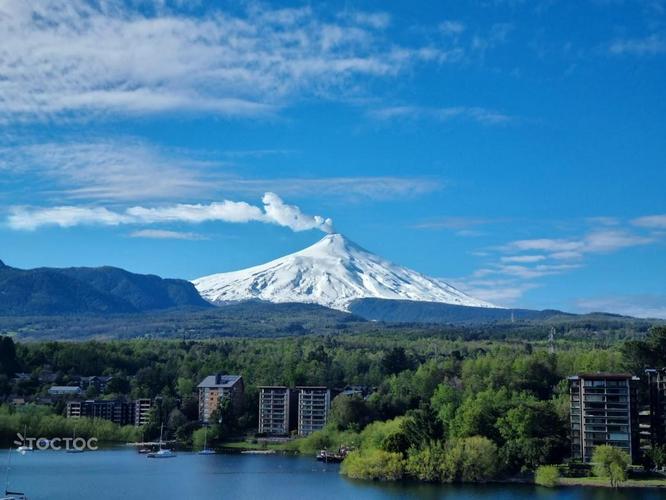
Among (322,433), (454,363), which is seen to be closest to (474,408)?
(322,433)

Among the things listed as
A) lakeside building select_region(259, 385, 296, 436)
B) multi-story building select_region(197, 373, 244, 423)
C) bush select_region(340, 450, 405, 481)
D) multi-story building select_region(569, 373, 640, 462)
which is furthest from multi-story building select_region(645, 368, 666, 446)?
multi-story building select_region(197, 373, 244, 423)

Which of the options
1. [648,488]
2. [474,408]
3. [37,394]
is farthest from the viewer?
[37,394]

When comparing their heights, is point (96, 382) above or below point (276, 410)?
above

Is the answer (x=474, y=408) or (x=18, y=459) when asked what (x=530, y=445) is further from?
(x=18, y=459)

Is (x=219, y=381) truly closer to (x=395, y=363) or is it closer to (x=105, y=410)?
(x=105, y=410)

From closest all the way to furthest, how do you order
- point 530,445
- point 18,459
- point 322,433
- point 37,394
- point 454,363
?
point 530,445, point 18,459, point 322,433, point 454,363, point 37,394

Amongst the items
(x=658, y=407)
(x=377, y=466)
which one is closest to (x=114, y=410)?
(x=377, y=466)

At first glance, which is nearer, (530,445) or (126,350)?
(530,445)
